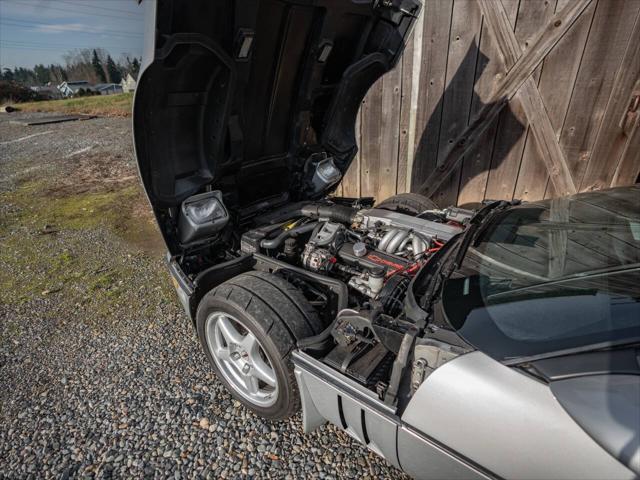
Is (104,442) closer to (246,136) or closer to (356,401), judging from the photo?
(356,401)

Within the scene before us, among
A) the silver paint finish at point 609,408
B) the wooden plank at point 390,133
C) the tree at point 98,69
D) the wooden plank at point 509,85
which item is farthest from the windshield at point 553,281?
the tree at point 98,69

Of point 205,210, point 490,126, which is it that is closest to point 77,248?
point 205,210

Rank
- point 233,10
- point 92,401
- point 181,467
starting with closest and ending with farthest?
point 181,467
point 233,10
point 92,401

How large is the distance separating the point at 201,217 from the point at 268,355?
3.75 feet

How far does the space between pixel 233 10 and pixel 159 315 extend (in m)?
2.52

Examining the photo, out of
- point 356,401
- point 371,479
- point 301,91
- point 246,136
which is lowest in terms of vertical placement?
point 371,479

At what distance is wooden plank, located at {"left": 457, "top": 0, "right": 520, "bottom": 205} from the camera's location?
12.2 feet

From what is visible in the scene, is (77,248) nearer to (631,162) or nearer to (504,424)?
(504,424)

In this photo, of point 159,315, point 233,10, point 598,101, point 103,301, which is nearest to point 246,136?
point 233,10

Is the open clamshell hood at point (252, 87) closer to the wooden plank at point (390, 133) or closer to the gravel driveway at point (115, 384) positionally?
the wooden plank at point (390, 133)

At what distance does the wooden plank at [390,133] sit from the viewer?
14.5ft

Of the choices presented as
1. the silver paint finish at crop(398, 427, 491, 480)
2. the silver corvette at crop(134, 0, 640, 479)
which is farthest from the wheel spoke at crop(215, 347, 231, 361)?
the silver paint finish at crop(398, 427, 491, 480)

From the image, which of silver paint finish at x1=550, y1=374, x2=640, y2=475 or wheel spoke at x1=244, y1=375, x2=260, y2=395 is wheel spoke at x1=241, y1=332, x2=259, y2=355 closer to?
wheel spoke at x1=244, y1=375, x2=260, y2=395

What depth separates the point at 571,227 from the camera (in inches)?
70.9
